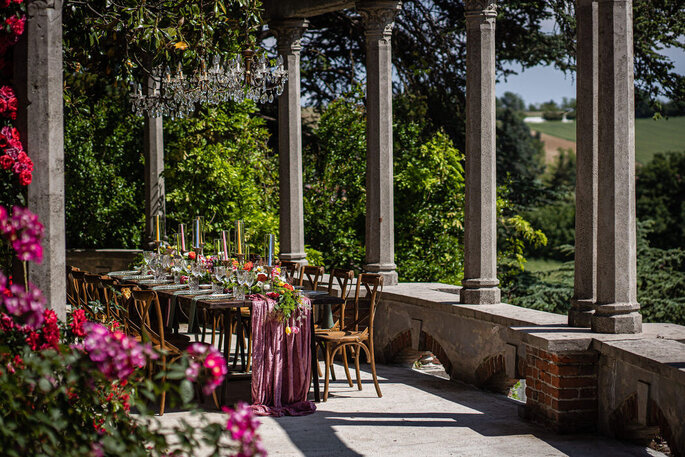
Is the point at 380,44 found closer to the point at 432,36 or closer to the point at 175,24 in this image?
the point at 175,24

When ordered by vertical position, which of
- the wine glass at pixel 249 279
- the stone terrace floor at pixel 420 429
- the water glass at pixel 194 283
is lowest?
the stone terrace floor at pixel 420 429

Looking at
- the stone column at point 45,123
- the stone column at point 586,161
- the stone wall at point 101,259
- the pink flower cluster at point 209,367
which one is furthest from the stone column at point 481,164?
the stone wall at point 101,259

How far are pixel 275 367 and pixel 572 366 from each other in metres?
2.38

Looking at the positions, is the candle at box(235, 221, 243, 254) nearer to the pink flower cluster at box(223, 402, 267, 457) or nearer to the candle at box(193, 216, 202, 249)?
the candle at box(193, 216, 202, 249)

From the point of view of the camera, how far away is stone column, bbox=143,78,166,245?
11.5 meters

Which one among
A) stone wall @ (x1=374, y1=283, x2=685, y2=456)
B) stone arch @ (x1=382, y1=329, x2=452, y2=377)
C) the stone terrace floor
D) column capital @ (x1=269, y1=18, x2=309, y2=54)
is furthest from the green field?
the stone terrace floor

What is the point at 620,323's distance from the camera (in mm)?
5875

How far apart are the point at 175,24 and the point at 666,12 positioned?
477 inches

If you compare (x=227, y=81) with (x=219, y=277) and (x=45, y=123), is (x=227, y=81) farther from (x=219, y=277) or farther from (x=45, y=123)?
(x=45, y=123)

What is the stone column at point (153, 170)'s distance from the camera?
1155cm

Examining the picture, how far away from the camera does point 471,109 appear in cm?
777

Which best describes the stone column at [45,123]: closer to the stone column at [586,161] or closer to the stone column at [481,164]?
the stone column at [586,161]

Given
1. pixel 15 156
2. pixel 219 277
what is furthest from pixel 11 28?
pixel 219 277

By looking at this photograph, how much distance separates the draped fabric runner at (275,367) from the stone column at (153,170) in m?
5.36
